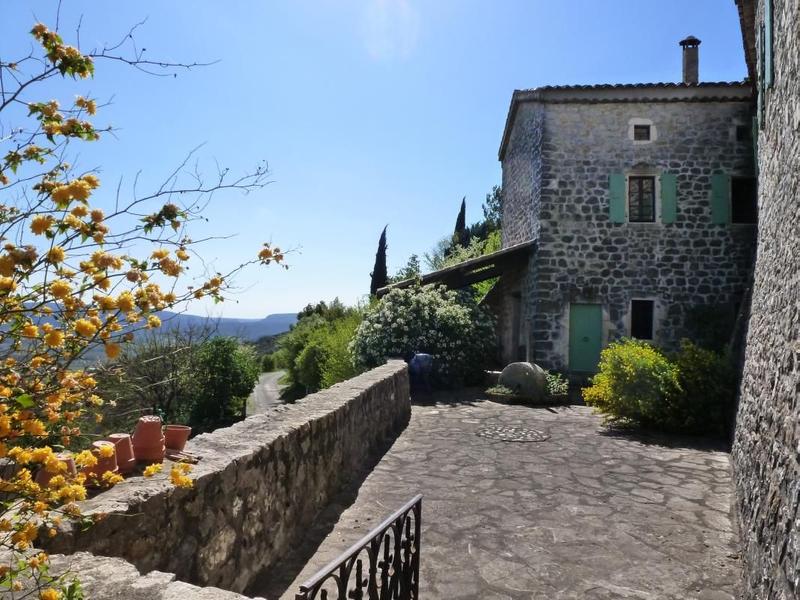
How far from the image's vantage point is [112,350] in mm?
1655

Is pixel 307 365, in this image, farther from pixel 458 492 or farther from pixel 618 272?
pixel 458 492

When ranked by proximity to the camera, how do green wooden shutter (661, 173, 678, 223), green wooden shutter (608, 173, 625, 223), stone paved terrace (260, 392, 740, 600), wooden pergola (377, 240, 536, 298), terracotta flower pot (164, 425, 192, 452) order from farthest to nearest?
1. wooden pergola (377, 240, 536, 298)
2. green wooden shutter (608, 173, 625, 223)
3. green wooden shutter (661, 173, 678, 223)
4. stone paved terrace (260, 392, 740, 600)
5. terracotta flower pot (164, 425, 192, 452)

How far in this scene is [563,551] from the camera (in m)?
4.11

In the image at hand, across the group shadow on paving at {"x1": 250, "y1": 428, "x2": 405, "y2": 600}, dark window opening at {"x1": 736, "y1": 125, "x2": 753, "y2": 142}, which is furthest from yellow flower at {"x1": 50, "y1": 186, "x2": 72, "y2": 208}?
dark window opening at {"x1": 736, "y1": 125, "x2": 753, "y2": 142}

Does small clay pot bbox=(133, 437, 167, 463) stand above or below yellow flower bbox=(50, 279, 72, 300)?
below

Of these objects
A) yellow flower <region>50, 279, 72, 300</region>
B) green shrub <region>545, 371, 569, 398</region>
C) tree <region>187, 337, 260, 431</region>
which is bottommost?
tree <region>187, 337, 260, 431</region>

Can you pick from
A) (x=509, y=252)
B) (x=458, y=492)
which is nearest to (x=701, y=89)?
(x=509, y=252)

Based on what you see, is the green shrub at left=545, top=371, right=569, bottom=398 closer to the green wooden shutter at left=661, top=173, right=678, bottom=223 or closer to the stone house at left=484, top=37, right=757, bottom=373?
the stone house at left=484, top=37, right=757, bottom=373

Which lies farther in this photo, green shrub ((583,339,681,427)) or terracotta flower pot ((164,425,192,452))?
green shrub ((583,339,681,427))

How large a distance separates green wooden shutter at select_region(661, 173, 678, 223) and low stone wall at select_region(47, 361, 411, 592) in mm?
10116

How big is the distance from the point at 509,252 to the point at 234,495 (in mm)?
11155

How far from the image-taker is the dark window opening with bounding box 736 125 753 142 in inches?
499

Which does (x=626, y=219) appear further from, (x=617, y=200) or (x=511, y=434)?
(x=511, y=434)

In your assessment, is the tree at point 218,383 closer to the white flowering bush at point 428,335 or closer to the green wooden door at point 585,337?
the white flowering bush at point 428,335
